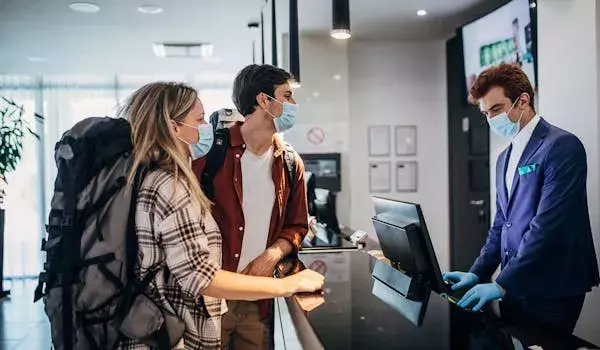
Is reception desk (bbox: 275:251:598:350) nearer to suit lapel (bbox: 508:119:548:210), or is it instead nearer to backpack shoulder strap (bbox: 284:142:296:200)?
backpack shoulder strap (bbox: 284:142:296:200)

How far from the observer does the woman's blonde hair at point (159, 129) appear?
4.18ft

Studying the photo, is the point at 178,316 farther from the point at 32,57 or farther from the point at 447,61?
the point at 32,57

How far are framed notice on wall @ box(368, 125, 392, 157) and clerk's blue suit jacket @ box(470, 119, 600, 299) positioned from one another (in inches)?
140

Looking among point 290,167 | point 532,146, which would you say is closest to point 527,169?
point 532,146

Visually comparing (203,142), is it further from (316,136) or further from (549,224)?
(316,136)

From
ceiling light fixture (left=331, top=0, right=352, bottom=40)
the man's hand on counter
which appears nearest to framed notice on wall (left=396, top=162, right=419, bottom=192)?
ceiling light fixture (left=331, top=0, right=352, bottom=40)

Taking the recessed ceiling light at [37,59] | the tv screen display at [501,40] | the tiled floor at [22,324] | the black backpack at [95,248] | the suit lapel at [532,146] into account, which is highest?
the recessed ceiling light at [37,59]

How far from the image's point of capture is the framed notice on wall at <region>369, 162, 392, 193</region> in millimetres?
5688

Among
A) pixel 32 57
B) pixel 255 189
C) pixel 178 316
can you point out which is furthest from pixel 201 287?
pixel 32 57

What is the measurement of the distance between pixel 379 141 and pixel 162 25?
2.46m

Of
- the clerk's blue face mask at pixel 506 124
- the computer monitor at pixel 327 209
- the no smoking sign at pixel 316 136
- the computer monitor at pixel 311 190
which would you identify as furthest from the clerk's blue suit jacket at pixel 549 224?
the no smoking sign at pixel 316 136

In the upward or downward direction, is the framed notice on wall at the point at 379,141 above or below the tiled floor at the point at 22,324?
above

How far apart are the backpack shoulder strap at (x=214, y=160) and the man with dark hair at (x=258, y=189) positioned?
0.04 ft

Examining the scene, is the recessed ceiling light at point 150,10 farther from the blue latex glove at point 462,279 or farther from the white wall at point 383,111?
the blue latex glove at point 462,279
